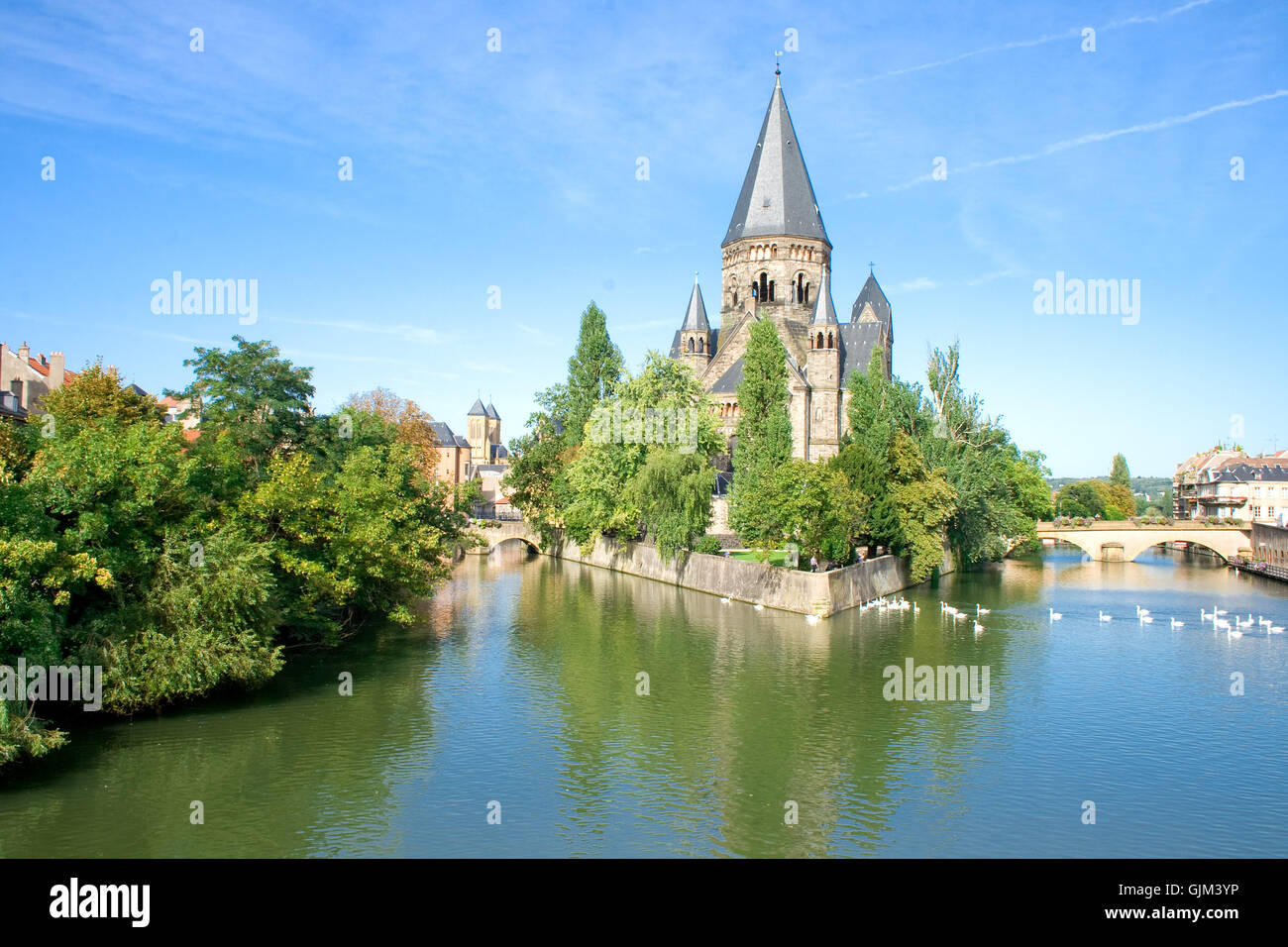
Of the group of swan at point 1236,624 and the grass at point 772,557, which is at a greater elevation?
the grass at point 772,557

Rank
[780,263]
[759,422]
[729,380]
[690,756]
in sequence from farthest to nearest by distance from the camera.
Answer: [780,263], [729,380], [759,422], [690,756]

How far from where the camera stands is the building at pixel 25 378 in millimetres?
43469

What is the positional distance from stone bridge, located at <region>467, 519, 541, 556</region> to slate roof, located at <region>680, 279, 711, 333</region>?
21.7 m

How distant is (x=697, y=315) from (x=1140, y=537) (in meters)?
39.4

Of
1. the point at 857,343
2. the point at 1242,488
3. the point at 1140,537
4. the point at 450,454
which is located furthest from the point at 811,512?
the point at 450,454

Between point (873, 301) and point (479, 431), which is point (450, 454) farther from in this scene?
point (873, 301)

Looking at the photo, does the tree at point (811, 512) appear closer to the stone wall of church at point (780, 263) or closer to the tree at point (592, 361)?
the tree at point (592, 361)

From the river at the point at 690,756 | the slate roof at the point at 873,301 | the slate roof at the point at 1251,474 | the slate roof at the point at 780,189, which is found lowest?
the river at the point at 690,756

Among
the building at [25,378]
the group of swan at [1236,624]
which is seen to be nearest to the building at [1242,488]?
the group of swan at [1236,624]

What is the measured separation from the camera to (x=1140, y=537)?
74.7 m

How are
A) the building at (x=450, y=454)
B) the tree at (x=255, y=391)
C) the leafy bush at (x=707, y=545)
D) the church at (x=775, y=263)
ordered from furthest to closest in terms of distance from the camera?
the building at (x=450, y=454), the church at (x=775, y=263), the leafy bush at (x=707, y=545), the tree at (x=255, y=391)

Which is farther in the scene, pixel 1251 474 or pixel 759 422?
pixel 1251 474

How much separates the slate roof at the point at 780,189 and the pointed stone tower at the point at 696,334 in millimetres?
6929
